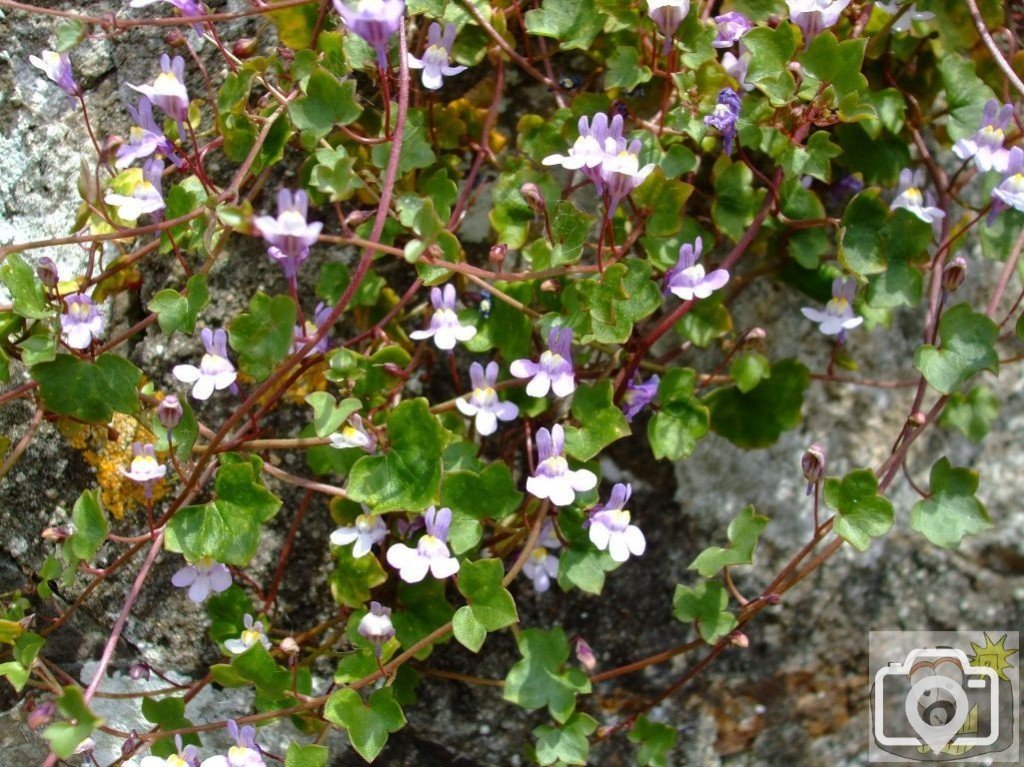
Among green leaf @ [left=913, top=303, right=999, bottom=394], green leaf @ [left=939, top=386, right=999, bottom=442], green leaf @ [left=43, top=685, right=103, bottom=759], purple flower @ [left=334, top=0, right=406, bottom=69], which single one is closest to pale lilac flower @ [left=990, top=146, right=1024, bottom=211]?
green leaf @ [left=913, top=303, right=999, bottom=394]

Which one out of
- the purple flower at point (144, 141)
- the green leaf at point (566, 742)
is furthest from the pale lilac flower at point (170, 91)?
the green leaf at point (566, 742)

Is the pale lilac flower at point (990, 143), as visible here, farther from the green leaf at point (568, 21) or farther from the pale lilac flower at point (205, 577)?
the pale lilac flower at point (205, 577)

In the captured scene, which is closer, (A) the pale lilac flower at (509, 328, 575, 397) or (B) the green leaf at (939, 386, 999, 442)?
(A) the pale lilac flower at (509, 328, 575, 397)

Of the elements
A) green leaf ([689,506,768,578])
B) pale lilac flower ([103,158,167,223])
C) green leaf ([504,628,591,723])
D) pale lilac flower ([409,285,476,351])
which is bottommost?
green leaf ([504,628,591,723])

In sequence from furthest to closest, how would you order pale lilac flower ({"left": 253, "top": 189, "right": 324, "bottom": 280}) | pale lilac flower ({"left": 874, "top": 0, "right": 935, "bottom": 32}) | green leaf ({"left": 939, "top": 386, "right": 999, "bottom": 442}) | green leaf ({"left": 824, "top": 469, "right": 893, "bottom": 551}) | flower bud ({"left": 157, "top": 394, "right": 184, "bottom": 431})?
1. green leaf ({"left": 939, "top": 386, "right": 999, "bottom": 442})
2. pale lilac flower ({"left": 874, "top": 0, "right": 935, "bottom": 32})
3. green leaf ({"left": 824, "top": 469, "right": 893, "bottom": 551})
4. flower bud ({"left": 157, "top": 394, "right": 184, "bottom": 431})
5. pale lilac flower ({"left": 253, "top": 189, "right": 324, "bottom": 280})

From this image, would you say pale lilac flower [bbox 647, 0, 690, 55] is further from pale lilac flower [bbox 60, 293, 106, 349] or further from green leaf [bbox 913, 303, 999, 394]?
pale lilac flower [bbox 60, 293, 106, 349]

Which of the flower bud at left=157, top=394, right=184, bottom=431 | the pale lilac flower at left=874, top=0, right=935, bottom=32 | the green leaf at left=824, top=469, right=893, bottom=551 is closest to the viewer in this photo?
the flower bud at left=157, top=394, right=184, bottom=431

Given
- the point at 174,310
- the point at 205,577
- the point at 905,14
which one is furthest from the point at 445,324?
the point at 905,14

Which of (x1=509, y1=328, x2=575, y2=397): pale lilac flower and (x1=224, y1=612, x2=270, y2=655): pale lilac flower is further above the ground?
(x1=509, y1=328, x2=575, y2=397): pale lilac flower
